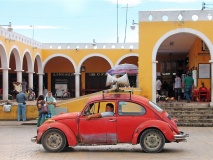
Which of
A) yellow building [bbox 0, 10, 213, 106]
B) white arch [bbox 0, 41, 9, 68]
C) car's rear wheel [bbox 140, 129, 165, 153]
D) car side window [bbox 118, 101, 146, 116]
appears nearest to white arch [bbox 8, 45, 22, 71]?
yellow building [bbox 0, 10, 213, 106]

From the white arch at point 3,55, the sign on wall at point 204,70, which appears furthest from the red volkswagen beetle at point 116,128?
the white arch at point 3,55

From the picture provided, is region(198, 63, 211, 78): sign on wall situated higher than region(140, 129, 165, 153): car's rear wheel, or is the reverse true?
region(198, 63, 211, 78): sign on wall

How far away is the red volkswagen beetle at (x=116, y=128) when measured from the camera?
34.3ft

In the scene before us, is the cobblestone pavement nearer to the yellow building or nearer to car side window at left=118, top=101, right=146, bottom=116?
car side window at left=118, top=101, right=146, bottom=116

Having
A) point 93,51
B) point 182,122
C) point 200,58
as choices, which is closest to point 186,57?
point 200,58

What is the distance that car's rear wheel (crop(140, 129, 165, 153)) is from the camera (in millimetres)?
10445

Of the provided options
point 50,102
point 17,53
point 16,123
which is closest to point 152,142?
point 50,102

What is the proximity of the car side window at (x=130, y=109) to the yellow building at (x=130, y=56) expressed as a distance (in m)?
9.40

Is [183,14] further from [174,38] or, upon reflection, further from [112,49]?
[112,49]

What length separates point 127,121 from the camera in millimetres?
10609

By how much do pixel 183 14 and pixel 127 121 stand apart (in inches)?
416

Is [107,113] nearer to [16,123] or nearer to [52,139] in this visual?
[52,139]

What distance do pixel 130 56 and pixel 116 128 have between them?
27032 millimetres

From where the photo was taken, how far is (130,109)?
10.9 metres
